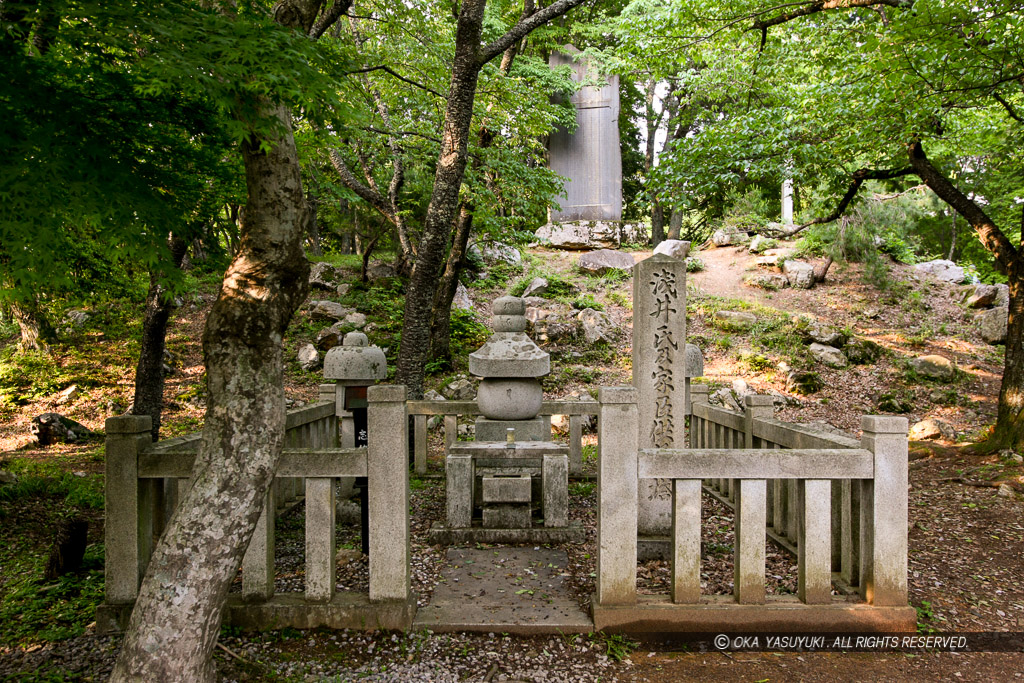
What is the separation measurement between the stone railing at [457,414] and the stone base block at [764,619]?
3443 mm

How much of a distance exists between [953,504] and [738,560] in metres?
3.95

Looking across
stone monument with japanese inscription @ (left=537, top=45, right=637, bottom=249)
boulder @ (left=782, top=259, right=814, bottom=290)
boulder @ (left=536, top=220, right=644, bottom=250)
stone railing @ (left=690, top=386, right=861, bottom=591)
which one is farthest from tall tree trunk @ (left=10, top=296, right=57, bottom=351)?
boulder @ (left=782, top=259, right=814, bottom=290)

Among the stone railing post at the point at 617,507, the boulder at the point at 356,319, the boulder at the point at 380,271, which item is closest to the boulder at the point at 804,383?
the stone railing post at the point at 617,507

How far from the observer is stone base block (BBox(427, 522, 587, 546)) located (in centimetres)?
514

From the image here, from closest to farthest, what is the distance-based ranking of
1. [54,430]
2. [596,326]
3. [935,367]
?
[54,430] < [935,367] < [596,326]

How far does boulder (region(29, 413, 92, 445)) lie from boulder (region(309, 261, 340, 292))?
6.99 metres

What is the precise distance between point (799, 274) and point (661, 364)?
1294cm

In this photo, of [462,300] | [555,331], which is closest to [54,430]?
[462,300]

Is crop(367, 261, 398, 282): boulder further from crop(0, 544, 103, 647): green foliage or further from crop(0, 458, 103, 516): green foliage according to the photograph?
crop(0, 544, 103, 647): green foliage

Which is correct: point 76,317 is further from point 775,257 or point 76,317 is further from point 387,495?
point 775,257

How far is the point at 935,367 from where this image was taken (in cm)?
1134

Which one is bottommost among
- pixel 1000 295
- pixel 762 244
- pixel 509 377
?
pixel 509 377

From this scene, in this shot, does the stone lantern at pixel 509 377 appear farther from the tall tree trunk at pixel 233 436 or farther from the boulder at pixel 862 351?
the boulder at pixel 862 351

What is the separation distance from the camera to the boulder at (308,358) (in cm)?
1212
